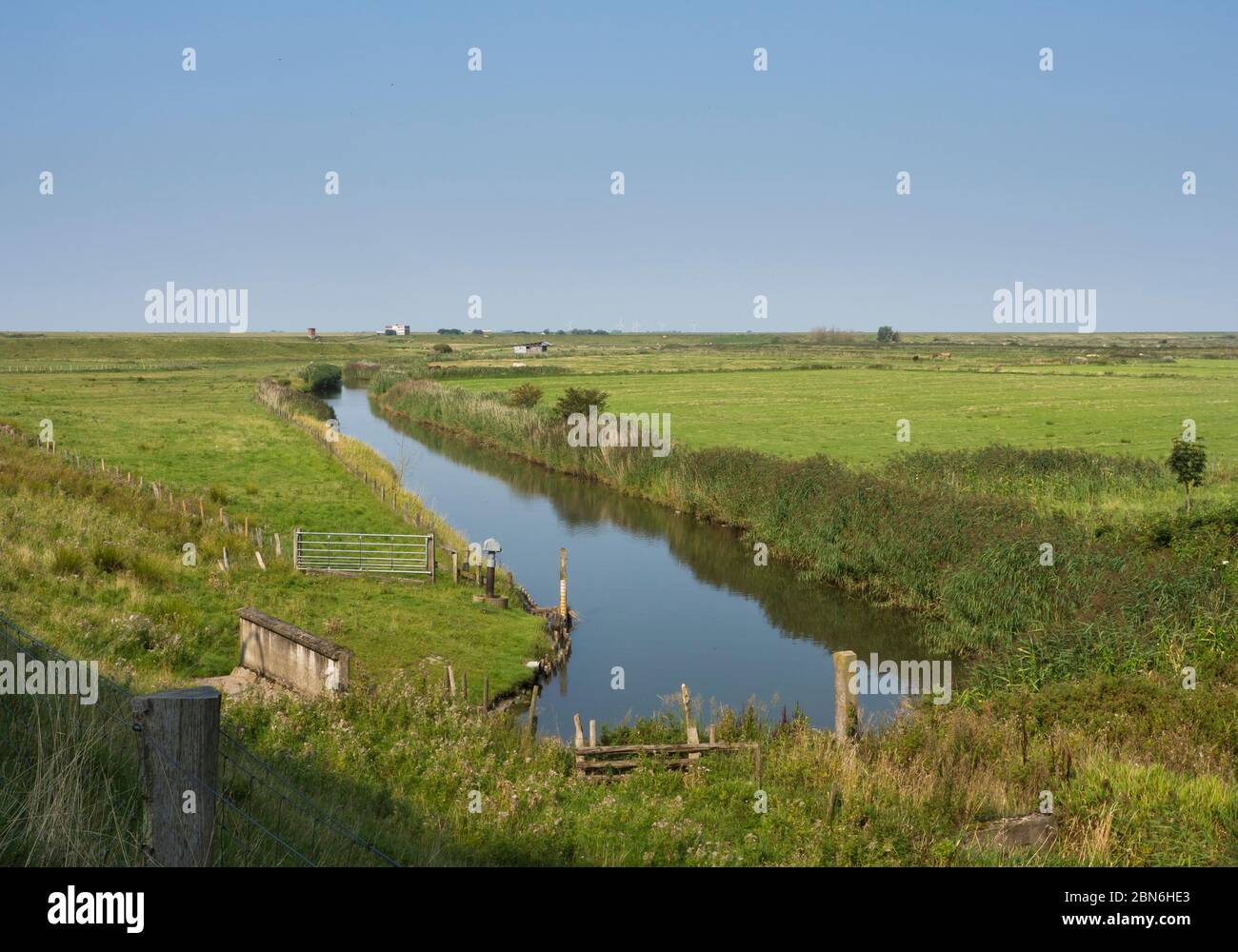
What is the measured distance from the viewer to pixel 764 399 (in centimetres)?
8319

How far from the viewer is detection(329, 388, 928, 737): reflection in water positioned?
74.0 ft

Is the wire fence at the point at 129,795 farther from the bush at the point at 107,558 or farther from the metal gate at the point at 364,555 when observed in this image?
the metal gate at the point at 364,555

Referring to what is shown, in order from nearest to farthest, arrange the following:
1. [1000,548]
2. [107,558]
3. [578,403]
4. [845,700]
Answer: [845,700]
[107,558]
[1000,548]
[578,403]

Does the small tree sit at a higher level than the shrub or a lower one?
higher

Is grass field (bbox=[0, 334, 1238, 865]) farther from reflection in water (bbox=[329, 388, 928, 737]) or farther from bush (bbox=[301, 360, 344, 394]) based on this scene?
bush (bbox=[301, 360, 344, 394])

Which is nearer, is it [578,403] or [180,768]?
[180,768]

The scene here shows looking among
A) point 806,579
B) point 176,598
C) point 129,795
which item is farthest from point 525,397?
point 129,795

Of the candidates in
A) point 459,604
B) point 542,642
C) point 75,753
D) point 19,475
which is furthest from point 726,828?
point 19,475

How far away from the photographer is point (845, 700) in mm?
14938

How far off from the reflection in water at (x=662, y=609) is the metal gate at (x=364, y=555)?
414 cm

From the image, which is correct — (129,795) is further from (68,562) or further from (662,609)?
(662,609)

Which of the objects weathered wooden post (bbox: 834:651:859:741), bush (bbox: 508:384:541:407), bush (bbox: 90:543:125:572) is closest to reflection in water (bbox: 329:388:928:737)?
weathered wooden post (bbox: 834:651:859:741)

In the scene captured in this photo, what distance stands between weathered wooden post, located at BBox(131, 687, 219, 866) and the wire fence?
45cm

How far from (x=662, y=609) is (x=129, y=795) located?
914 inches
